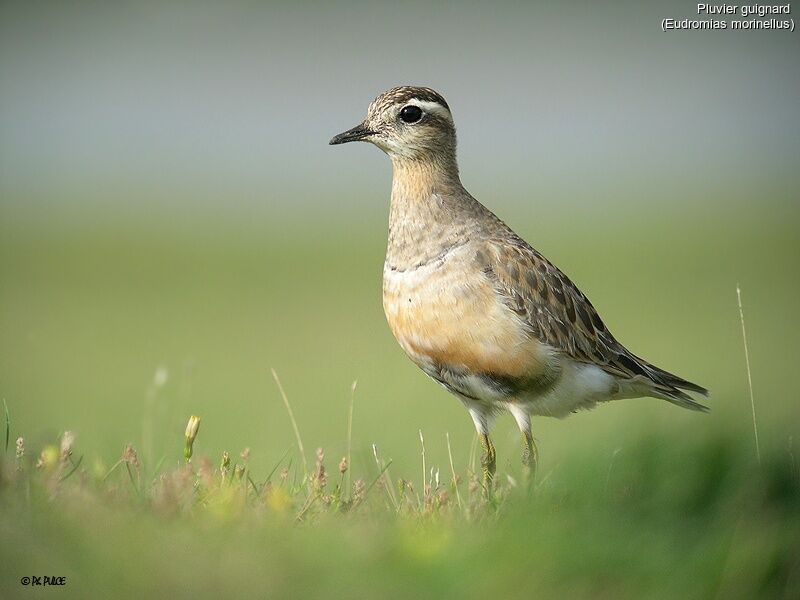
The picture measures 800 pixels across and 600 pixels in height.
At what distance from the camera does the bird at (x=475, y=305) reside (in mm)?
6512

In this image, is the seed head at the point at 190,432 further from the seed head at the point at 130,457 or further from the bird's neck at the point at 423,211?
the bird's neck at the point at 423,211

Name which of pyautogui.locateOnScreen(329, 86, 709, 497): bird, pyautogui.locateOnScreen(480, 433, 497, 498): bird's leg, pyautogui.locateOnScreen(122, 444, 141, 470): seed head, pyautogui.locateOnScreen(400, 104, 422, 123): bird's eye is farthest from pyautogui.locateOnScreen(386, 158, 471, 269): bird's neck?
pyautogui.locateOnScreen(122, 444, 141, 470): seed head

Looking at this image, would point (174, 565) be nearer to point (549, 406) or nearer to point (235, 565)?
Answer: point (235, 565)

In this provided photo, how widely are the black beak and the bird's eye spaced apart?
0.22m

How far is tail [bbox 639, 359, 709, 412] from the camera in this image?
7410mm

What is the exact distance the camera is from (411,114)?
707cm

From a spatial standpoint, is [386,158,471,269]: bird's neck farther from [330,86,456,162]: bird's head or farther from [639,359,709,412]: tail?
[639,359,709,412]: tail

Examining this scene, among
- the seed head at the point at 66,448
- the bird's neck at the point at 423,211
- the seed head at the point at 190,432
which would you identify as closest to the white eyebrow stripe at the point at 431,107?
the bird's neck at the point at 423,211

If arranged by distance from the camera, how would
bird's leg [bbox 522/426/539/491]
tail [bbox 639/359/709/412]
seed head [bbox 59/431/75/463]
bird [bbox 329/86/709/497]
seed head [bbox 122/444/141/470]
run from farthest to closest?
tail [bbox 639/359/709/412] < bird's leg [bbox 522/426/539/491] < bird [bbox 329/86/709/497] < seed head [bbox 122/444/141/470] < seed head [bbox 59/431/75/463]

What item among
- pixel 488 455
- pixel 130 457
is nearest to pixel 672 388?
pixel 488 455

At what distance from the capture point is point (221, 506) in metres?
4.97

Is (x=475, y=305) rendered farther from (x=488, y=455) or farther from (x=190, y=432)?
(x=190, y=432)

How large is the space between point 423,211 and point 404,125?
22.5 inches

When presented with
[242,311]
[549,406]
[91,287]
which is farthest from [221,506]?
[91,287]
